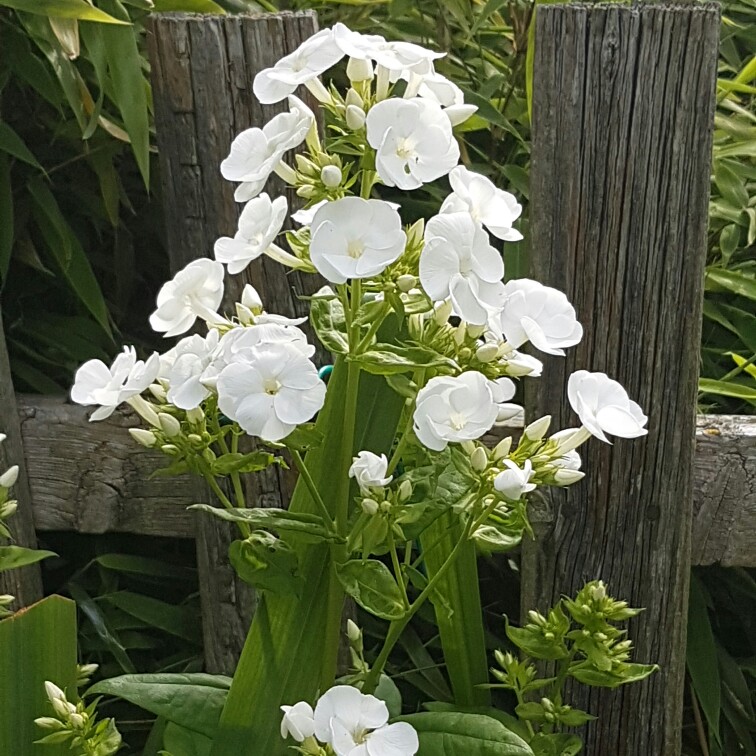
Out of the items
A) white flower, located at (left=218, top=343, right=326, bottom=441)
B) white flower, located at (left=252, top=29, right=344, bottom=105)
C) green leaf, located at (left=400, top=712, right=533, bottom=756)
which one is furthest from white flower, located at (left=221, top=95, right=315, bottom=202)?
green leaf, located at (left=400, top=712, right=533, bottom=756)

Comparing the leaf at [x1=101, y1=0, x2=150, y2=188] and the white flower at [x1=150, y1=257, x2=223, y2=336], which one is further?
the leaf at [x1=101, y1=0, x2=150, y2=188]

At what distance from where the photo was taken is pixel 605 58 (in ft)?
2.94

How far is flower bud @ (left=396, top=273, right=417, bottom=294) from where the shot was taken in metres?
0.63

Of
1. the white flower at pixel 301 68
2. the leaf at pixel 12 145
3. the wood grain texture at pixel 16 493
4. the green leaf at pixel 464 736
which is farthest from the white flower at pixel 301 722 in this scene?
the leaf at pixel 12 145

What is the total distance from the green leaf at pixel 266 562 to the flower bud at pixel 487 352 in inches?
8.8

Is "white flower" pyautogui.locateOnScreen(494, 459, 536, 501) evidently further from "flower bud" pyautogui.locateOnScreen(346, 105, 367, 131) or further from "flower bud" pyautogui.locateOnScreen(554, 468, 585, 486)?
"flower bud" pyautogui.locateOnScreen(346, 105, 367, 131)

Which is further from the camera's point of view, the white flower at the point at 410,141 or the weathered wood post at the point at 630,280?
the weathered wood post at the point at 630,280

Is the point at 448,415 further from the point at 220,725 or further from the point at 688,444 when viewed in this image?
the point at 688,444

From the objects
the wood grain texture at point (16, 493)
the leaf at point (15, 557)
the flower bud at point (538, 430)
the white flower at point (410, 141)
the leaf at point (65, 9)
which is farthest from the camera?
the wood grain texture at point (16, 493)

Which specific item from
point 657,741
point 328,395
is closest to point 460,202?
point 328,395

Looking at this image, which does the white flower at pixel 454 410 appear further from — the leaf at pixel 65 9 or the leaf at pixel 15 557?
the leaf at pixel 65 9

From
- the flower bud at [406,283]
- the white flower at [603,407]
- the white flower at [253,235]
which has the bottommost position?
the white flower at [603,407]

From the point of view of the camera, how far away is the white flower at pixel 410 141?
598mm

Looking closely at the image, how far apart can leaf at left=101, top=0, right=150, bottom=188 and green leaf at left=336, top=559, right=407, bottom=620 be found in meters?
0.55
